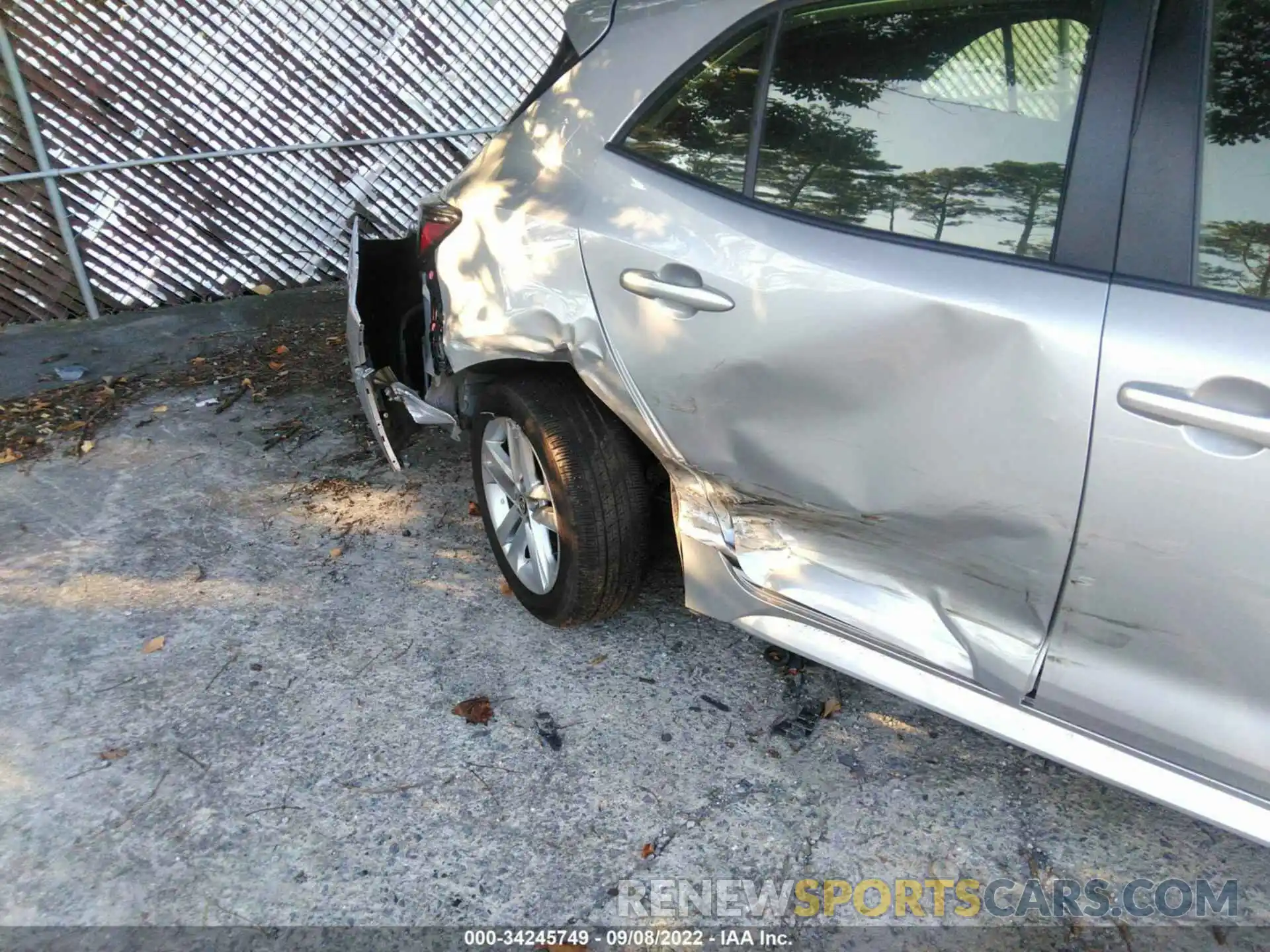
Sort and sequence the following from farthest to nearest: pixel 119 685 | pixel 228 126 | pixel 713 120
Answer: pixel 228 126 < pixel 119 685 < pixel 713 120

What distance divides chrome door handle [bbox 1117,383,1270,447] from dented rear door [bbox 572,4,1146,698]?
0.08m

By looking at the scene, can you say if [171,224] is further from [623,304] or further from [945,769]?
[945,769]

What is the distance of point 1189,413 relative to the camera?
5.39 feet

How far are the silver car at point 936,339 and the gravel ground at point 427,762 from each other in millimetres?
414

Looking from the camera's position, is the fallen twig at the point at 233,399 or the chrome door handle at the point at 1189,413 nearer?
the chrome door handle at the point at 1189,413

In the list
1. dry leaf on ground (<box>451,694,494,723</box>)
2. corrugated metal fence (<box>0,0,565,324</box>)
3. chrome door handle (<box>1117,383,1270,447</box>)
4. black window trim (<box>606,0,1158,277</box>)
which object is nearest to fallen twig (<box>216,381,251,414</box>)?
corrugated metal fence (<box>0,0,565,324</box>)

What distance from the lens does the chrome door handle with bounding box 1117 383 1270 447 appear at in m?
1.59

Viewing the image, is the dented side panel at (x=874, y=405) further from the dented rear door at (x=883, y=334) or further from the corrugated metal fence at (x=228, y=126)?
the corrugated metal fence at (x=228, y=126)

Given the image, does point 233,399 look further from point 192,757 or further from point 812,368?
point 812,368

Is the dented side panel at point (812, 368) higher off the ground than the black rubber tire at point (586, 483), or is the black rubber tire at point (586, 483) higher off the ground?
the dented side panel at point (812, 368)

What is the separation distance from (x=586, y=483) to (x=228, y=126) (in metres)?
4.45

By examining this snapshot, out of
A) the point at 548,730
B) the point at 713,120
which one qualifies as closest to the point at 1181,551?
the point at 713,120

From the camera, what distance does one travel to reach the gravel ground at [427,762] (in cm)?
227
